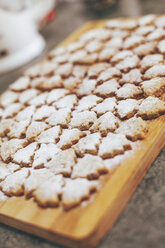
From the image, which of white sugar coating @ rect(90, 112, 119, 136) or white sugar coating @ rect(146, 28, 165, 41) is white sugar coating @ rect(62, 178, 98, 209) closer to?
white sugar coating @ rect(90, 112, 119, 136)

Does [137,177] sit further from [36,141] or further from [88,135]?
[36,141]

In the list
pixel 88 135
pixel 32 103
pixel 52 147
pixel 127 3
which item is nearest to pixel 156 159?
pixel 88 135

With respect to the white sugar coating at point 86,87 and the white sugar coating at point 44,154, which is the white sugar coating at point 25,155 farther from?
the white sugar coating at point 86,87

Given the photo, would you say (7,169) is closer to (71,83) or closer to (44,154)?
(44,154)

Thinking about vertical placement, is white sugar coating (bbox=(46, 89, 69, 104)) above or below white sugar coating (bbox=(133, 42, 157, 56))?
above

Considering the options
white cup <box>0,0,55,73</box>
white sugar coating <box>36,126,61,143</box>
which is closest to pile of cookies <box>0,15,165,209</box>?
white sugar coating <box>36,126,61,143</box>

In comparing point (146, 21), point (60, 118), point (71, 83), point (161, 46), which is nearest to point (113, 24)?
point (146, 21)
